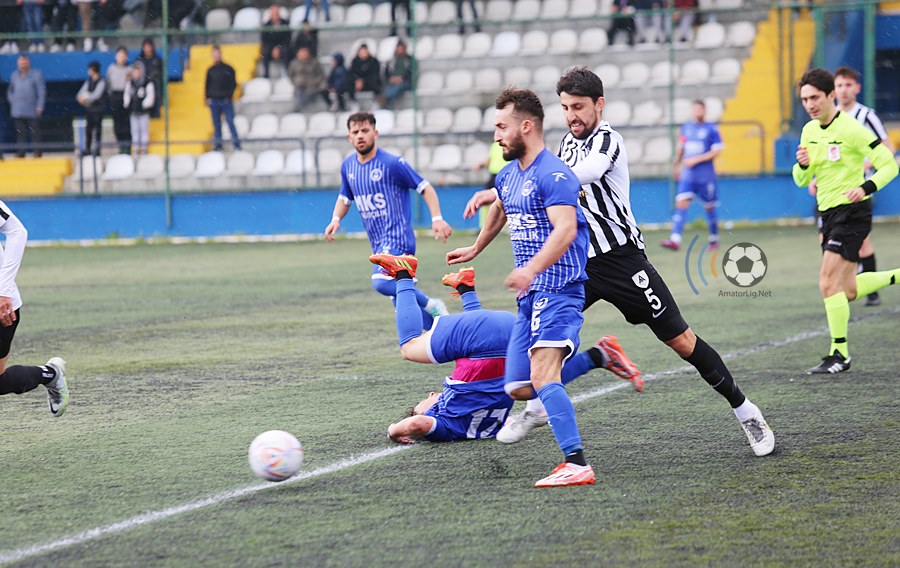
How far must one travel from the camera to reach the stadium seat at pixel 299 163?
22.1 m

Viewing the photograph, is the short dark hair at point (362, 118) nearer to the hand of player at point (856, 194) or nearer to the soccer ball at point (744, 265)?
the hand of player at point (856, 194)

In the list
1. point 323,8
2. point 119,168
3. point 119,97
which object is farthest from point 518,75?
point 119,168

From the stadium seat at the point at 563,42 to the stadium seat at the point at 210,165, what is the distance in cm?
674

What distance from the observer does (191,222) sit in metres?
22.0

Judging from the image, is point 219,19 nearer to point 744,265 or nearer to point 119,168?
point 119,168

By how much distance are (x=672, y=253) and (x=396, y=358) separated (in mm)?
8822

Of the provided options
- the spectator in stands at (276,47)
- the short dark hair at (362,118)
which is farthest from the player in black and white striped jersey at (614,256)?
the spectator in stands at (276,47)

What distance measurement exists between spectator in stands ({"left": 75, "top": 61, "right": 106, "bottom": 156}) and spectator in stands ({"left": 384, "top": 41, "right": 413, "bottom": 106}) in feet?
17.0

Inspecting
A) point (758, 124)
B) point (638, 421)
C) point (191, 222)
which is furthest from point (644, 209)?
point (638, 421)

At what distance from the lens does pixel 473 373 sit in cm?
643

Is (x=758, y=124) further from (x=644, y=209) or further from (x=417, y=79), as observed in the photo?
(x=417, y=79)

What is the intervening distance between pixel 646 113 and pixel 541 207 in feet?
60.0

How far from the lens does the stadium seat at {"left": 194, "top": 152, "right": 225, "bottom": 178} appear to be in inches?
880

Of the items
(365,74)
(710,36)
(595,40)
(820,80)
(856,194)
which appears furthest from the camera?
(595,40)
